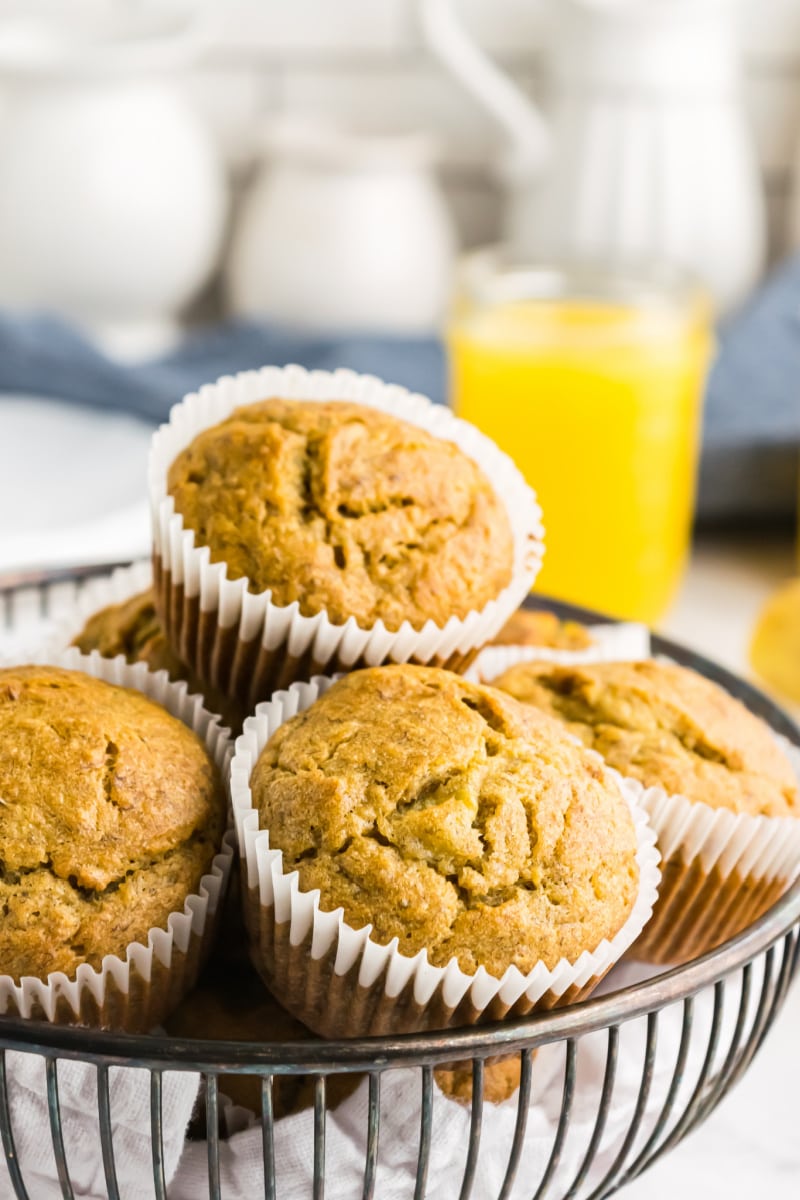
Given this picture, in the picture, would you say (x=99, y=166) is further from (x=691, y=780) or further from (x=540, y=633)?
(x=691, y=780)

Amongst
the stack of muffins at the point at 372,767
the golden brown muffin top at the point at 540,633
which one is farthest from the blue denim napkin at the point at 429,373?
the stack of muffins at the point at 372,767

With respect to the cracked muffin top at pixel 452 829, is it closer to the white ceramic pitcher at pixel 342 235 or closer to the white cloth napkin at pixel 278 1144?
the white cloth napkin at pixel 278 1144

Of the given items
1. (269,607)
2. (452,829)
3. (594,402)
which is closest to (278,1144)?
(452,829)

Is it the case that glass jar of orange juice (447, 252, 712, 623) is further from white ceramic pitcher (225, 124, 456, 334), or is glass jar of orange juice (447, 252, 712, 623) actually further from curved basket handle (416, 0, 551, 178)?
white ceramic pitcher (225, 124, 456, 334)

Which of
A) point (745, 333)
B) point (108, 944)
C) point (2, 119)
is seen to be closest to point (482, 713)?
point (108, 944)

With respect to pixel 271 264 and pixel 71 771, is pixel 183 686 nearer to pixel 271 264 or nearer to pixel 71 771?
pixel 71 771
